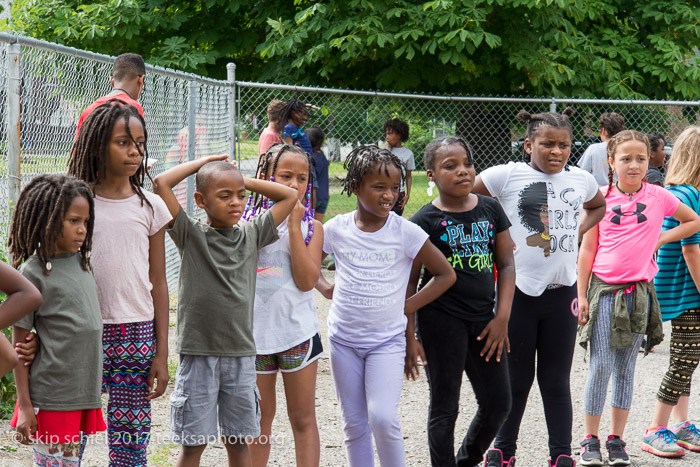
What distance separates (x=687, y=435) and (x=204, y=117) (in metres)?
5.75

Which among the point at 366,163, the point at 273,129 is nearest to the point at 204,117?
the point at 273,129

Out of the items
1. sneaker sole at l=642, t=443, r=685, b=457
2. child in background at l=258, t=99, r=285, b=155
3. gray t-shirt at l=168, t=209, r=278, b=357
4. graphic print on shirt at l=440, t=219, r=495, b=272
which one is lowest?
sneaker sole at l=642, t=443, r=685, b=457

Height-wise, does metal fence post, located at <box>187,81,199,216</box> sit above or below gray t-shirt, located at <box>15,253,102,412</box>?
above

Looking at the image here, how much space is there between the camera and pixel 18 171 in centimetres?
422

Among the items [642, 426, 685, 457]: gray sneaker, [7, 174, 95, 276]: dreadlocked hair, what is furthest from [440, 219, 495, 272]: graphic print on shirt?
[642, 426, 685, 457]: gray sneaker

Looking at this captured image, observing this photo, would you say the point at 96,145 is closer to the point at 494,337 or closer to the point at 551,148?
the point at 494,337

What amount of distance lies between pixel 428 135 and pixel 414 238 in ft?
25.8

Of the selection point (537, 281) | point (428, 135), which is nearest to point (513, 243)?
point (537, 281)

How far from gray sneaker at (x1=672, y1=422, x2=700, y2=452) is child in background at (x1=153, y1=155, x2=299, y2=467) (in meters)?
2.82

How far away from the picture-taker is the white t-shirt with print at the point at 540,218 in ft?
13.1

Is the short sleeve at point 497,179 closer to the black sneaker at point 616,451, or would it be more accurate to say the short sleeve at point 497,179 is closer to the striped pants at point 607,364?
the striped pants at point 607,364

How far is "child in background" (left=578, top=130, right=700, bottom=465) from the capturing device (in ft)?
14.4

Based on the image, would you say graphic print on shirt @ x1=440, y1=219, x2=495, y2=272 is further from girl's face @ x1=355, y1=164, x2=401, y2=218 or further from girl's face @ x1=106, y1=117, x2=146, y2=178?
girl's face @ x1=106, y1=117, x2=146, y2=178

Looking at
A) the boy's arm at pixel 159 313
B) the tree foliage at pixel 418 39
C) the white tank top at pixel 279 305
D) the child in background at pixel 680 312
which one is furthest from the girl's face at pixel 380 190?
the tree foliage at pixel 418 39
